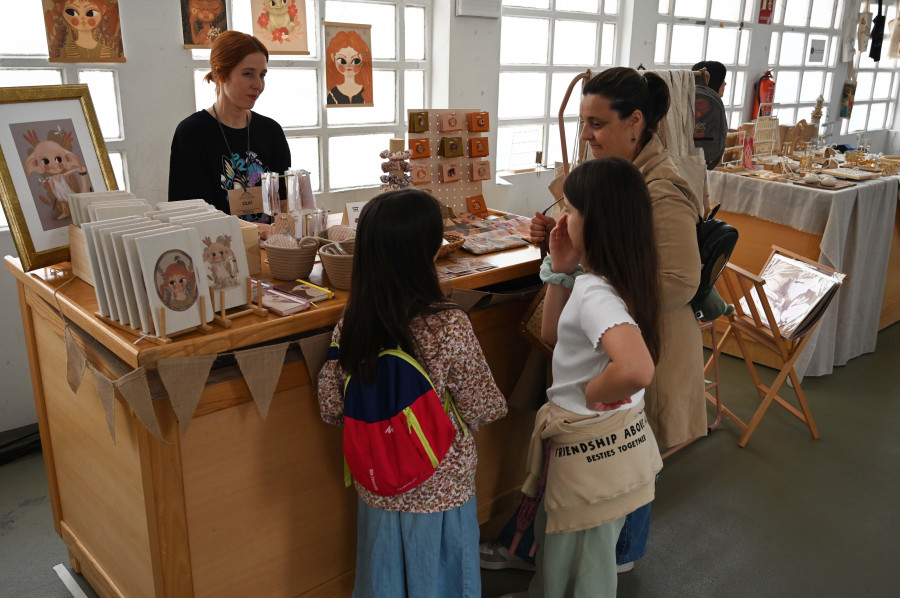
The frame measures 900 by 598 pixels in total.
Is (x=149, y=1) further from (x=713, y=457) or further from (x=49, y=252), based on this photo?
(x=713, y=457)

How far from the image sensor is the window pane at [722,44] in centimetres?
617

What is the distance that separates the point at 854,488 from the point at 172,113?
332 cm

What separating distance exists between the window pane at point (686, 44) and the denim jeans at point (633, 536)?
4.55 meters

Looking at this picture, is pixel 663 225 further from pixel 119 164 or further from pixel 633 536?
pixel 119 164

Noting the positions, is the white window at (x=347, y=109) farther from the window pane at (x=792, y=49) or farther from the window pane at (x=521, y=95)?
the window pane at (x=792, y=49)

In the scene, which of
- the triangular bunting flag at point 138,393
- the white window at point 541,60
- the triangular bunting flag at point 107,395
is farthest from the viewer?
the white window at point 541,60

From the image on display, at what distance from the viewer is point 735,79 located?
6465 millimetres

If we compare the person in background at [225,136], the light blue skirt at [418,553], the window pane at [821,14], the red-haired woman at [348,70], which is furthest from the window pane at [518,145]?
the window pane at [821,14]

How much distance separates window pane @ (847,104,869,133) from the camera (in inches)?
324

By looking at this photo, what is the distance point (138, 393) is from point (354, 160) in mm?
2838

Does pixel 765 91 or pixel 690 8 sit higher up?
pixel 690 8

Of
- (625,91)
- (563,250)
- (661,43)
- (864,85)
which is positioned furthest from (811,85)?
(563,250)

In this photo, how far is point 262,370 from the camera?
5.48 feet

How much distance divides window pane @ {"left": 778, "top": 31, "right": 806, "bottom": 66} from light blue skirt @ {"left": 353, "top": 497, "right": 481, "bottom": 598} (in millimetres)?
6625
